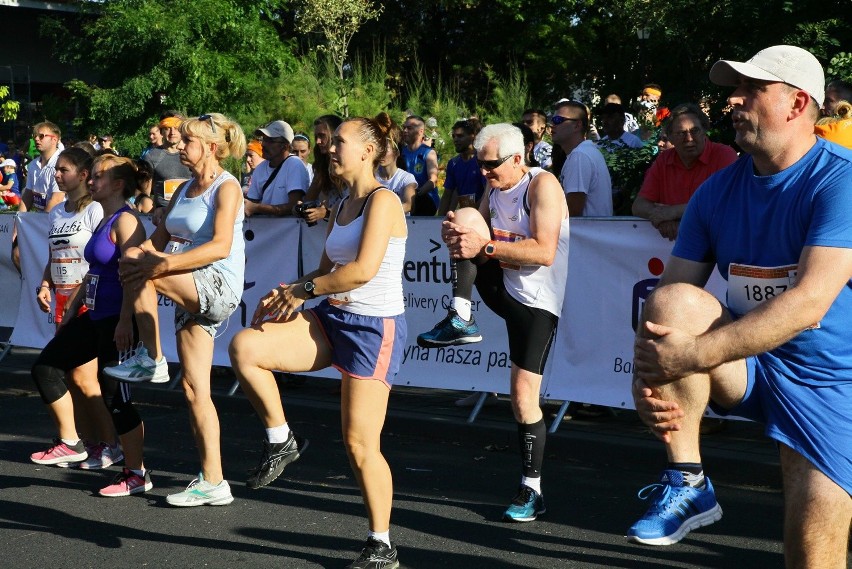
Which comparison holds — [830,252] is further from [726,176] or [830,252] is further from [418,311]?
[418,311]

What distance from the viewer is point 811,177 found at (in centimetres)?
343

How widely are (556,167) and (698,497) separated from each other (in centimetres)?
616

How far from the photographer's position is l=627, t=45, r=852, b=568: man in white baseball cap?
327 cm

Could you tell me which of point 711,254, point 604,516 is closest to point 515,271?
point 604,516

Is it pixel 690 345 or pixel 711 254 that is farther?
pixel 711 254

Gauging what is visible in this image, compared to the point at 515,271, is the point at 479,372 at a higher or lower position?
lower

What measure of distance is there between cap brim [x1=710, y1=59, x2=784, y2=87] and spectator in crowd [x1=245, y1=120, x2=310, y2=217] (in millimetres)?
6741

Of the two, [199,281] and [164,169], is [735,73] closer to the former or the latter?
[199,281]

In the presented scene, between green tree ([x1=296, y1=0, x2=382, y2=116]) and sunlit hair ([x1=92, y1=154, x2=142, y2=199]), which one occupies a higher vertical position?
green tree ([x1=296, y1=0, x2=382, y2=116])

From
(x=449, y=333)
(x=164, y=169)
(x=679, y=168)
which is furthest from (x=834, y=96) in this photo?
(x=164, y=169)

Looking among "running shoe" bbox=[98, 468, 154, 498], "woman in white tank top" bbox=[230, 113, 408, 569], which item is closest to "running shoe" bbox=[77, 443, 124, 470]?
"running shoe" bbox=[98, 468, 154, 498]

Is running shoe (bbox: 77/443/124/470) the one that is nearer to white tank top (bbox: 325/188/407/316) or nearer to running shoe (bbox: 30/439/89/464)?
running shoe (bbox: 30/439/89/464)

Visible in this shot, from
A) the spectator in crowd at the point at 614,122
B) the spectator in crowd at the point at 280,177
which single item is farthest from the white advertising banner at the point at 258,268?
the spectator in crowd at the point at 614,122

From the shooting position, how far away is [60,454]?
7.61 meters
